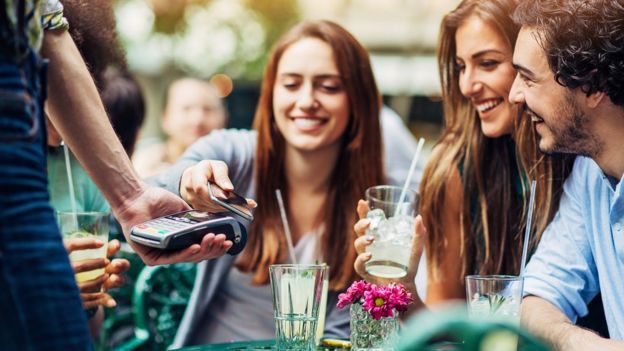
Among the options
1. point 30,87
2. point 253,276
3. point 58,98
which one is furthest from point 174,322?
point 30,87

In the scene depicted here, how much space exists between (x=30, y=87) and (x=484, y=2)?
2031 millimetres

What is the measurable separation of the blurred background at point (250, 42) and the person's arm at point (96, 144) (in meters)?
9.40

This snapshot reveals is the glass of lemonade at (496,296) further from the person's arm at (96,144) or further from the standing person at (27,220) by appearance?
the standing person at (27,220)

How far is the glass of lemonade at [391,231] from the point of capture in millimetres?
2494

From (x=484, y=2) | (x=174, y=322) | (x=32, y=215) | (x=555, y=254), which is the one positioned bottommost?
(x=174, y=322)

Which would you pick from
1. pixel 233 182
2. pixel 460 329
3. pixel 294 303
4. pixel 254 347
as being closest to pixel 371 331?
pixel 294 303

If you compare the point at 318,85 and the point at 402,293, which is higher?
the point at 318,85

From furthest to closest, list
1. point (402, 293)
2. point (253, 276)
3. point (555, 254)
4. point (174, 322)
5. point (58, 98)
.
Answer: point (174, 322) < point (253, 276) < point (555, 254) < point (402, 293) < point (58, 98)

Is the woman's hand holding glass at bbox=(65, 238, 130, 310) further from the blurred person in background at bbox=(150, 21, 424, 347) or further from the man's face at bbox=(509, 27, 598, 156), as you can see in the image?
the man's face at bbox=(509, 27, 598, 156)

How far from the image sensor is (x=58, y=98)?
1.76 meters

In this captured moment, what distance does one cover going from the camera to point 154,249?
1.99 metres

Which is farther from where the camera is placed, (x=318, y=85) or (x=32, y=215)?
(x=318, y=85)

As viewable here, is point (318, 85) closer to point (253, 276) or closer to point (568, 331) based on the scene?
point (253, 276)

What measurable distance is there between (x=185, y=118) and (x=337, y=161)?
3.37 m
